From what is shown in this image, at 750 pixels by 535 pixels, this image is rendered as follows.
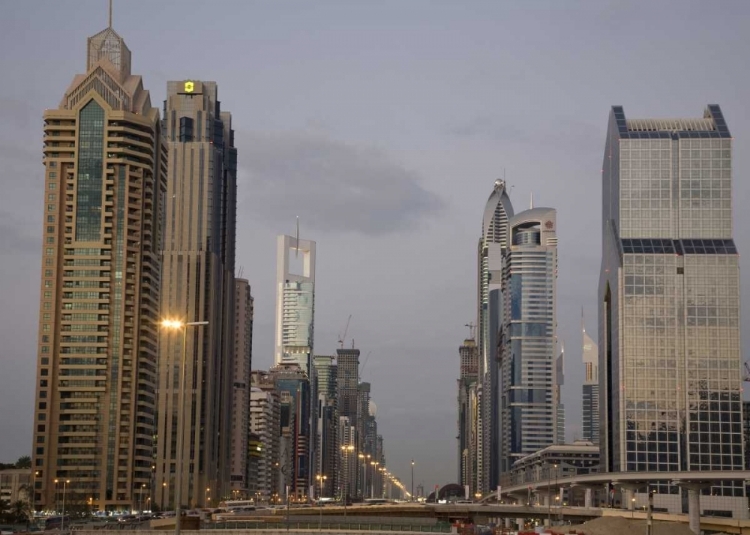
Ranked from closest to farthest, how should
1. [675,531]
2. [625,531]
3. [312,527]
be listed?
[312,527] → [625,531] → [675,531]

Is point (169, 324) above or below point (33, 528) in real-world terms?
above

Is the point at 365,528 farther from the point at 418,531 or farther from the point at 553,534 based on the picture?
the point at 553,534

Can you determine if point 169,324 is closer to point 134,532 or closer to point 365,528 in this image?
point 134,532

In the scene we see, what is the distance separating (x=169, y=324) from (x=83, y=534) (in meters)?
49.6

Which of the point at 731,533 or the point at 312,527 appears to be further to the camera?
the point at 731,533

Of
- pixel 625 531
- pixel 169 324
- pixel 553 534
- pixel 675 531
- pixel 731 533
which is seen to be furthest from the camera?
pixel 731 533

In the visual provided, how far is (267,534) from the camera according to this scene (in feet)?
447

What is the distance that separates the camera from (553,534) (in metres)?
128

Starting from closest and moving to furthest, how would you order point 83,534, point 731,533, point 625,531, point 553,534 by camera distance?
point 553,534 < point 83,534 < point 625,531 < point 731,533

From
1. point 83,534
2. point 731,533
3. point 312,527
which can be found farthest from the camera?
point 731,533

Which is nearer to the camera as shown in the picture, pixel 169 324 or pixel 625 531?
pixel 169 324

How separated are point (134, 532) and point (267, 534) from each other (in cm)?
1528

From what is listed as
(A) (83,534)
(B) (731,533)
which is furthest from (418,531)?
(B) (731,533)

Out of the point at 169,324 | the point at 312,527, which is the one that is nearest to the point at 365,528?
the point at 312,527
